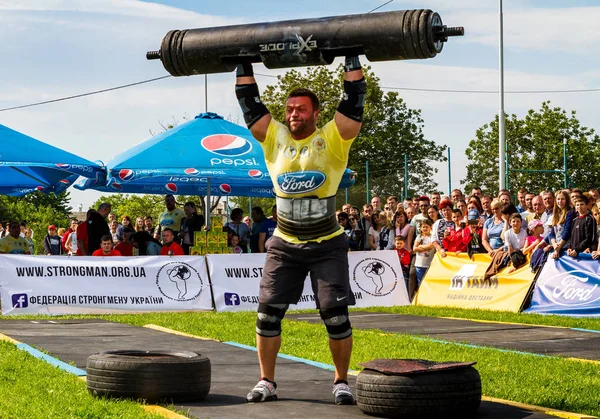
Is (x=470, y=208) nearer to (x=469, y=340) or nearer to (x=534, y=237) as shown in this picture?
(x=534, y=237)

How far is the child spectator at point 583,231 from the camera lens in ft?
43.2

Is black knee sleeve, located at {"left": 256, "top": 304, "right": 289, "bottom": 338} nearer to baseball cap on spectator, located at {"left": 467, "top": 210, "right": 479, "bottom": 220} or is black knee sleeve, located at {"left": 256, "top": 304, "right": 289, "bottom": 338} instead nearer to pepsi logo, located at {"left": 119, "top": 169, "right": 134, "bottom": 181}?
baseball cap on spectator, located at {"left": 467, "top": 210, "right": 479, "bottom": 220}

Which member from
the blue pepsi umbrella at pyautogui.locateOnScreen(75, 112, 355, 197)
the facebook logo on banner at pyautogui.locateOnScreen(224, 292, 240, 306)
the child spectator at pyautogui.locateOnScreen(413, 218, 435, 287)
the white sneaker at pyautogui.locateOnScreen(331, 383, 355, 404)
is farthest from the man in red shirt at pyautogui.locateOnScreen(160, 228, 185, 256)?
the white sneaker at pyautogui.locateOnScreen(331, 383, 355, 404)

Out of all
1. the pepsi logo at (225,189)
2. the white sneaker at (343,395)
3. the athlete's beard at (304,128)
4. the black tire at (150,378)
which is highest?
the athlete's beard at (304,128)

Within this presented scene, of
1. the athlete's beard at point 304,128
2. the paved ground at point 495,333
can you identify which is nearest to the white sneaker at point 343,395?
the athlete's beard at point 304,128

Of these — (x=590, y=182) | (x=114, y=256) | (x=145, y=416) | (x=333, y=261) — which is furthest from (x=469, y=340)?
(x=590, y=182)

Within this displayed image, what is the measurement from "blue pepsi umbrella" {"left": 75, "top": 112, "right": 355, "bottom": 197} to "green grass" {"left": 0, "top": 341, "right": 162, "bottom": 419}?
877 centimetres

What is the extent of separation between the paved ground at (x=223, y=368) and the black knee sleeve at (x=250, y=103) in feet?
5.84

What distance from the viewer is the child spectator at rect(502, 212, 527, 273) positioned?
14.3 meters

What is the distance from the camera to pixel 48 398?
578 centimetres

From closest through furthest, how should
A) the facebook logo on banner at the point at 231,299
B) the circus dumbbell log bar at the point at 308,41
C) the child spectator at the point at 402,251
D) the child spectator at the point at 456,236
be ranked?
the circus dumbbell log bar at the point at 308,41 < the facebook logo on banner at the point at 231,299 < the child spectator at the point at 456,236 < the child spectator at the point at 402,251

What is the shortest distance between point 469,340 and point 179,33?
5.12 metres

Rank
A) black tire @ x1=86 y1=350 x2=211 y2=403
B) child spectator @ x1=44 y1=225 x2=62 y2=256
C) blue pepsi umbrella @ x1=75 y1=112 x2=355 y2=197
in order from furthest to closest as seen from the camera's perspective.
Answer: child spectator @ x1=44 y1=225 x2=62 y2=256 → blue pepsi umbrella @ x1=75 y1=112 x2=355 y2=197 → black tire @ x1=86 y1=350 x2=211 y2=403

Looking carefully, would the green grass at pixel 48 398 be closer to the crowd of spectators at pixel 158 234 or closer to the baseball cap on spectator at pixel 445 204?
the crowd of spectators at pixel 158 234
